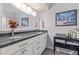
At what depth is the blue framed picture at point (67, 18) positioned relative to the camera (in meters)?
1.33

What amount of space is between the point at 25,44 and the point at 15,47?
0.20 m

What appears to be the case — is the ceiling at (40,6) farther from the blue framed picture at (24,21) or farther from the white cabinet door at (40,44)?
the white cabinet door at (40,44)

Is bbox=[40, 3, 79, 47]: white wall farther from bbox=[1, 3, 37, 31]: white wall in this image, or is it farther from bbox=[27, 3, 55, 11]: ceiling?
bbox=[1, 3, 37, 31]: white wall

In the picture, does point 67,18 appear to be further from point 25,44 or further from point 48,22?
point 25,44

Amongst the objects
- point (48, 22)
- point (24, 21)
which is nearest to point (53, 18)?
point (48, 22)

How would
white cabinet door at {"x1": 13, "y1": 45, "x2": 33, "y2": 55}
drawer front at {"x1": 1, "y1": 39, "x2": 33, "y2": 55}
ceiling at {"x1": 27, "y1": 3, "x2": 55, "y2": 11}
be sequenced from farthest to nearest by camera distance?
ceiling at {"x1": 27, "y1": 3, "x2": 55, "y2": 11}, white cabinet door at {"x1": 13, "y1": 45, "x2": 33, "y2": 55}, drawer front at {"x1": 1, "y1": 39, "x2": 33, "y2": 55}

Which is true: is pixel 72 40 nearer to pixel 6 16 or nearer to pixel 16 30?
pixel 16 30

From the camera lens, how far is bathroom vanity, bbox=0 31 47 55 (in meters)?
1.08

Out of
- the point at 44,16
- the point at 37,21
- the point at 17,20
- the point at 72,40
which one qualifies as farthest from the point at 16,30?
the point at 72,40

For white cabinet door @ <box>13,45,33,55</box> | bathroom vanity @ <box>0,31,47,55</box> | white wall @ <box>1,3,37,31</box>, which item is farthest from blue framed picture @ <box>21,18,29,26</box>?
white cabinet door @ <box>13,45,33,55</box>

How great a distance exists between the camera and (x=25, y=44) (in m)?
1.35

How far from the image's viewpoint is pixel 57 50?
4.68ft

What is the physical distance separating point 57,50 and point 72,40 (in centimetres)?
23

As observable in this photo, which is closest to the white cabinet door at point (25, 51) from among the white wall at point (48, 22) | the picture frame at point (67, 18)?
the white wall at point (48, 22)
